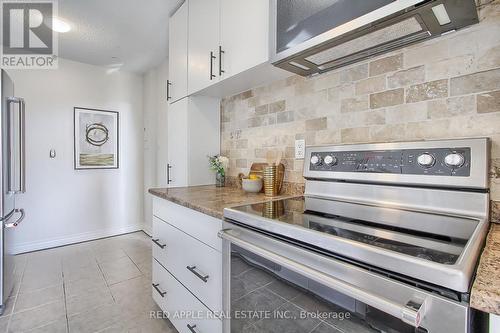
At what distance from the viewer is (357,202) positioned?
117cm

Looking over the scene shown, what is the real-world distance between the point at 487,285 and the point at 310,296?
414 millimetres

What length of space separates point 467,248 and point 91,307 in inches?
93.7

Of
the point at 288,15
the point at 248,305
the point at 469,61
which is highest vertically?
the point at 288,15

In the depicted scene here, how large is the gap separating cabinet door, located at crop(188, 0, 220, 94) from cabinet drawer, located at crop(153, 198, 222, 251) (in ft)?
2.92

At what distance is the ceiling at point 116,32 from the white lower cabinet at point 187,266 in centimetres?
162

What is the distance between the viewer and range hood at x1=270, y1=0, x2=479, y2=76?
0.83m

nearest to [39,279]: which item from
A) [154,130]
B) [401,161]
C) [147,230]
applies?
[147,230]

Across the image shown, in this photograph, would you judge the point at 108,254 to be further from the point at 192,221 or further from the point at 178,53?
the point at 178,53

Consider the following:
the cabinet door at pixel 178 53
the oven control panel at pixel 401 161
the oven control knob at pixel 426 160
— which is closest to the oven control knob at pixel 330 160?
the oven control panel at pixel 401 161

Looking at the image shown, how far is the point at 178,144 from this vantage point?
7.33 feet

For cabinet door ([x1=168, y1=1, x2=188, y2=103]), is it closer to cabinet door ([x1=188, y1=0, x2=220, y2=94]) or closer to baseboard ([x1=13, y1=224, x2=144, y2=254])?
cabinet door ([x1=188, y1=0, x2=220, y2=94])

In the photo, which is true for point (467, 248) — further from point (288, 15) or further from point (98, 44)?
point (98, 44)

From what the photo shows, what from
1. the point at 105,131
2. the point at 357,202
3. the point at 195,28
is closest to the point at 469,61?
the point at 357,202

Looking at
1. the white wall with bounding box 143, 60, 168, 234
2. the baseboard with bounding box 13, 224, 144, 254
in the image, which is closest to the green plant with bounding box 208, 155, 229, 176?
the white wall with bounding box 143, 60, 168, 234
